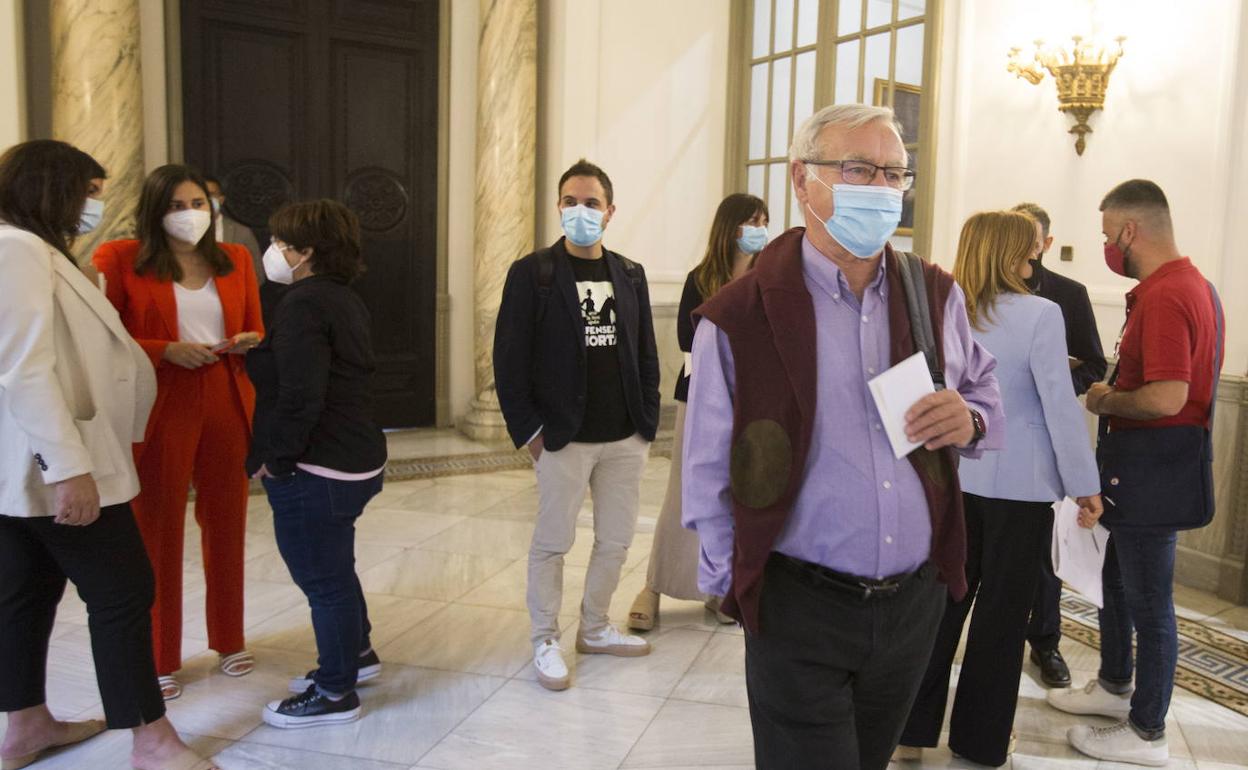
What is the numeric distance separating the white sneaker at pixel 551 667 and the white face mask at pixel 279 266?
1441 millimetres

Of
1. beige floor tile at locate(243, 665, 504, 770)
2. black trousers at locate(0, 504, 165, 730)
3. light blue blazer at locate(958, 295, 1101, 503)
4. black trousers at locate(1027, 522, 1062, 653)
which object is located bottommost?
beige floor tile at locate(243, 665, 504, 770)

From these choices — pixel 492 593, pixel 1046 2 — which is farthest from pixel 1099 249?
pixel 492 593

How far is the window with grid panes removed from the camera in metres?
6.82

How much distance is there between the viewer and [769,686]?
1.85 meters

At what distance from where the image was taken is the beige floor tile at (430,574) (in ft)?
14.7

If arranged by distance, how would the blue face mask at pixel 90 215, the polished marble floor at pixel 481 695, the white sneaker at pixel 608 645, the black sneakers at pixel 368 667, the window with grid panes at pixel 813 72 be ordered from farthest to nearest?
the window with grid panes at pixel 813 72
the white sneaker at pixel 608 645
the black sneakers at pixel 368 667
the polished marble floor at pixel 481 695
the blue face mask at pixel 90 215

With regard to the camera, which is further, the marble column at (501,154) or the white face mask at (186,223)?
the marble column at (501,154)

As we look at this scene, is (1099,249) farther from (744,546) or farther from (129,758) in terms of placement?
(129,758)

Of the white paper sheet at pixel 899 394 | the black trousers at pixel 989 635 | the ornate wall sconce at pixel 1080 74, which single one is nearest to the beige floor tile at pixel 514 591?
the black trousers at pixel 989 635

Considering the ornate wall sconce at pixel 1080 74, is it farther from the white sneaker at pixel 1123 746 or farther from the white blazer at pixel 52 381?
the white blazer at pixel 52 381

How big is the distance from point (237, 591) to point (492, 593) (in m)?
1.21

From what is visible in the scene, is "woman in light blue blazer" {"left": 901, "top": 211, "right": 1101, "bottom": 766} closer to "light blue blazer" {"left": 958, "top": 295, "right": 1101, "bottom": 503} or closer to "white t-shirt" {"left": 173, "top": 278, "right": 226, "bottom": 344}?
"light blue blazer" {"left": 958, "top": 295, "right": 1101, "bottom": 503}

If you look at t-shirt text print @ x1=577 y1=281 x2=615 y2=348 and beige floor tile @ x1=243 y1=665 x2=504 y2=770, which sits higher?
t-shirt text print @ x1=577 y1=281 x2=615 y2=348

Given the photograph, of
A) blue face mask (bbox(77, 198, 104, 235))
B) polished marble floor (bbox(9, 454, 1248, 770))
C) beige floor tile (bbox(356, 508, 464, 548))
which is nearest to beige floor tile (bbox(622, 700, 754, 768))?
polished marble floor (bbox(9, 454, 1248, 770))
